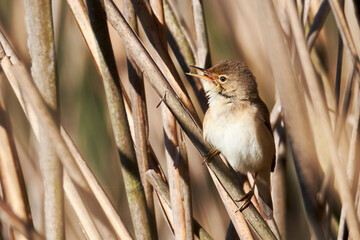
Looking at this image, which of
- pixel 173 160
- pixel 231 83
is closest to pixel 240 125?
pixel 231 83

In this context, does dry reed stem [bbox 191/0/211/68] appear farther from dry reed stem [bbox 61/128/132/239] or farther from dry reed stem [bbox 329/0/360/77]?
dry reed stem [bbox 61/128/132/239]

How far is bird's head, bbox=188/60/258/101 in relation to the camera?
185 cm

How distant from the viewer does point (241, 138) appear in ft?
5.93

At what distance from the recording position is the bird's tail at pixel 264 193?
1725 millimetres

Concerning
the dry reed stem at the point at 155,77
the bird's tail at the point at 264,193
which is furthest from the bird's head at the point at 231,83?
the dry reed stem at the point at 155,77

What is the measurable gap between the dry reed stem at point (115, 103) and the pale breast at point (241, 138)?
45 cm

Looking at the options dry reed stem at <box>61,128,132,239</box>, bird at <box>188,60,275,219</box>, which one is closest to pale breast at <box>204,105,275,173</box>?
bird at <box>188,60,275,219</box>

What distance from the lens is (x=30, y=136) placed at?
2.05 metres

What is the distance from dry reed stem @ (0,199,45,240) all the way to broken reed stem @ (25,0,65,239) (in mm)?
143

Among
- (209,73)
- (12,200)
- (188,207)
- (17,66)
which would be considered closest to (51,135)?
(17,66)

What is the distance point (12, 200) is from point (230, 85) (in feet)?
3.19

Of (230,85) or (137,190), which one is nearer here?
(137,190)

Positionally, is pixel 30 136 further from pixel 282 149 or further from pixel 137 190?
pixel 282 149

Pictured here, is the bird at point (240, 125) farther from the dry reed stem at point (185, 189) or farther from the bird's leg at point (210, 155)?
the dry reed stem at point (185, 189)
